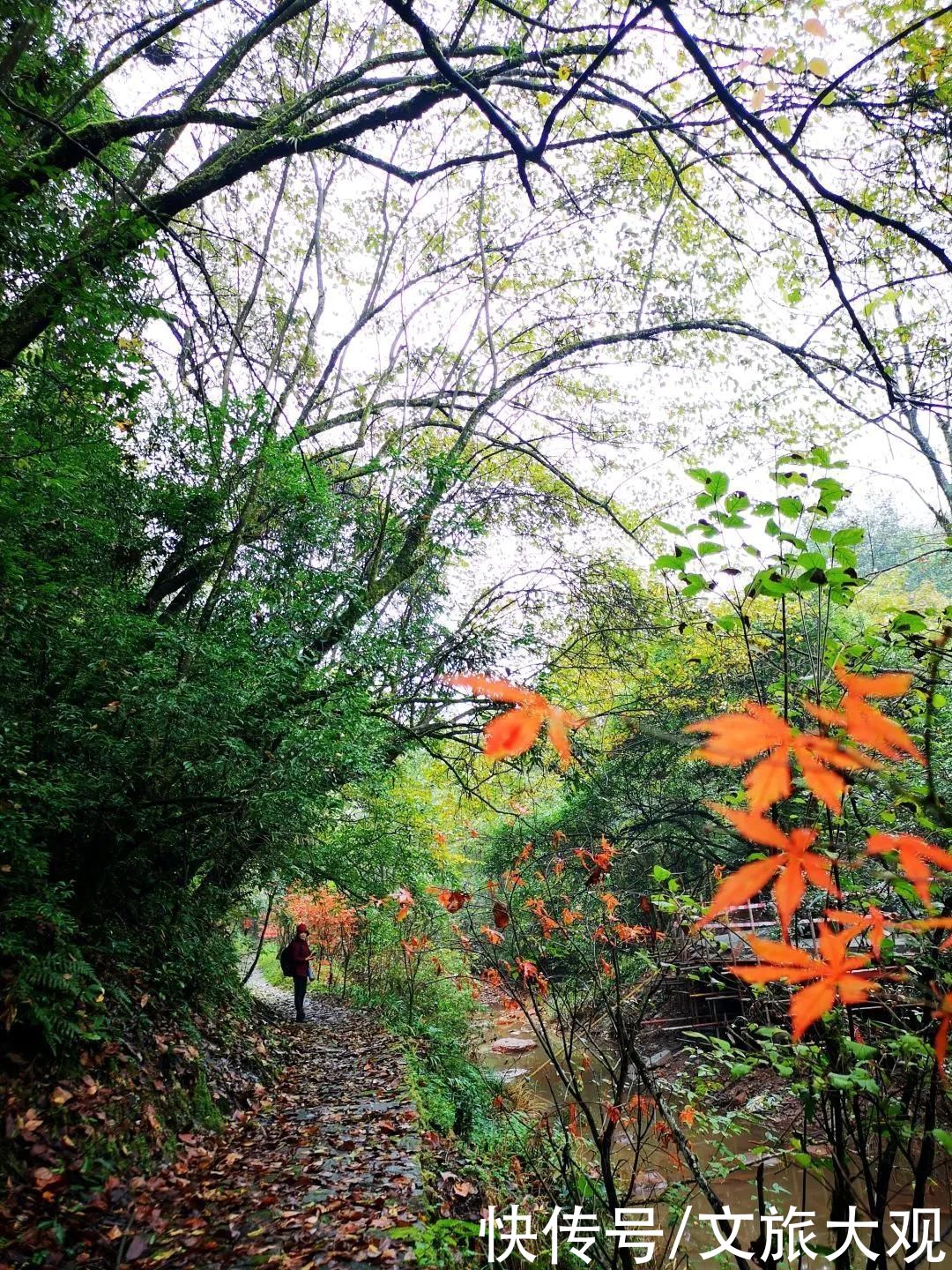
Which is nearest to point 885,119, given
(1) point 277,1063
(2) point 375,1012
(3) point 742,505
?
(3) point 742,505

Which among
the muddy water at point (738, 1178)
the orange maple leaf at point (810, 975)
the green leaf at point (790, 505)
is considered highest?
the green leaf at point (790, 505)

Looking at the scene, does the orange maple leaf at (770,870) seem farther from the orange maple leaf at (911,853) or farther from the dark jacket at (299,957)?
the dark jacket at (299,957)

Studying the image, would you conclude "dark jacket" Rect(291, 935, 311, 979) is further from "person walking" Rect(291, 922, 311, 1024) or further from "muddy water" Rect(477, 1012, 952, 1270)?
"muddy water" Rect(477, 1012, 952, 1270)

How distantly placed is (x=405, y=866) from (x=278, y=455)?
5123mm

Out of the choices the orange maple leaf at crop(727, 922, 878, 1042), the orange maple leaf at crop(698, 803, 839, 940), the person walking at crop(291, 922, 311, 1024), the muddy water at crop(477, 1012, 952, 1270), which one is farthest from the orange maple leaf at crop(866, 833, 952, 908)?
the person walking at crop(291, 922, 311, 1024)

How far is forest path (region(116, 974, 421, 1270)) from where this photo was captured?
10.7 ft

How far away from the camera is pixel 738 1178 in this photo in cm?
682

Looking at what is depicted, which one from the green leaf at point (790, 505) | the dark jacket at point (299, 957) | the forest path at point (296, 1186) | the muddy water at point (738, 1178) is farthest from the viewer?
the dark jacket at point (299, 957)

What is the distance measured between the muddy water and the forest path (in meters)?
1.17

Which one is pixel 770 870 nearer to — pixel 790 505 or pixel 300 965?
pixel 790 505

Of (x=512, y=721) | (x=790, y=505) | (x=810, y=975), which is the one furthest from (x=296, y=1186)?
(x=790, y=505)

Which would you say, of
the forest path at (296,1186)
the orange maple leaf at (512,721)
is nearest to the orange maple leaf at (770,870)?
the orange maple leaf at (512,721)

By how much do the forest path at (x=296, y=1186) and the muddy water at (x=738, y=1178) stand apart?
117 centimetres

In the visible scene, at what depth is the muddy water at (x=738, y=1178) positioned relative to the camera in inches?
112
